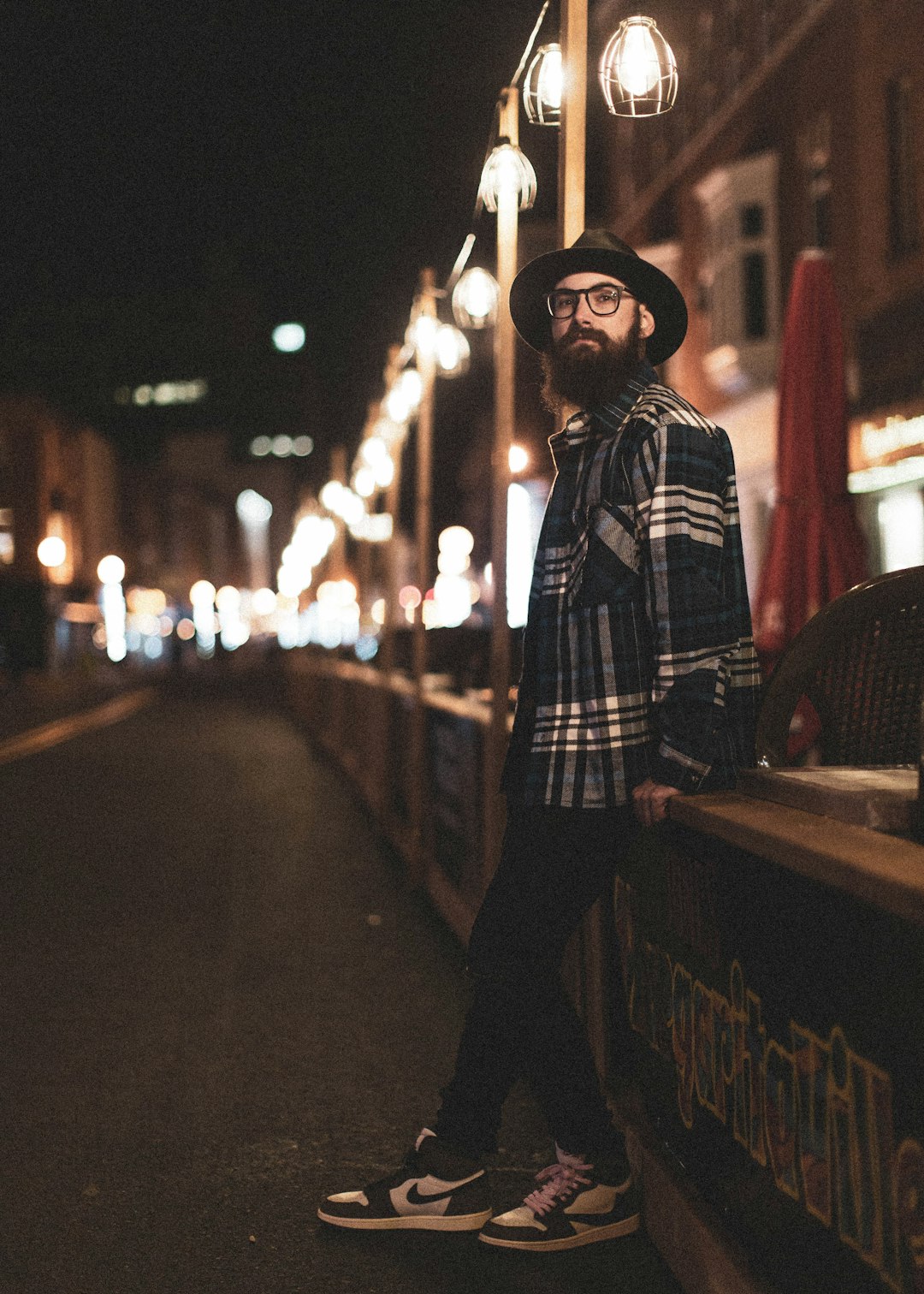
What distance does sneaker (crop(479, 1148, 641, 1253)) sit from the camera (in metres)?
3.21

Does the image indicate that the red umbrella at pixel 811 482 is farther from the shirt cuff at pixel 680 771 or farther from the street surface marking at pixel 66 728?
the street surface marking at pixel 66 728

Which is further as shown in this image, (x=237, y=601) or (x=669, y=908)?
(x=237, y=601)

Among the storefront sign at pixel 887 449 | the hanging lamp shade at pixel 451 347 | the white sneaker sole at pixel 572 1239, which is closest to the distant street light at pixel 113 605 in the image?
the storefront sign at pixel 887 449

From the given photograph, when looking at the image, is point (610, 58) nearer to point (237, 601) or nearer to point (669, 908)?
point (669, 908)

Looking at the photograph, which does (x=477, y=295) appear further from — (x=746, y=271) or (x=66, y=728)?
(x=66, y=728)

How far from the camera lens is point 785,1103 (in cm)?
247

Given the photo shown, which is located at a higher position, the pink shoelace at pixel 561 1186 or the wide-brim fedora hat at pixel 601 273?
the wide-brim fedora hat at pixel 601 273

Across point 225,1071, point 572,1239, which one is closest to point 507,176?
point 225,1071

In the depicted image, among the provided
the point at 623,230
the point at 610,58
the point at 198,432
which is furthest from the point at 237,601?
the point at 610,58

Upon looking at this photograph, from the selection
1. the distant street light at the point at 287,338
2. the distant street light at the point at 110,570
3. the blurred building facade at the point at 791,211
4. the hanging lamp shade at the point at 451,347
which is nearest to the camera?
the hanging lamp shade at the point at 451,347

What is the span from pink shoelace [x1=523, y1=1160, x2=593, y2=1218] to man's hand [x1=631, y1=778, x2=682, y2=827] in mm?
929

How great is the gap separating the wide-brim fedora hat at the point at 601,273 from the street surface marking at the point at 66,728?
14652mm

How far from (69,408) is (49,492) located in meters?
5.46

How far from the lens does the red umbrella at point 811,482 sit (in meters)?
6.57
